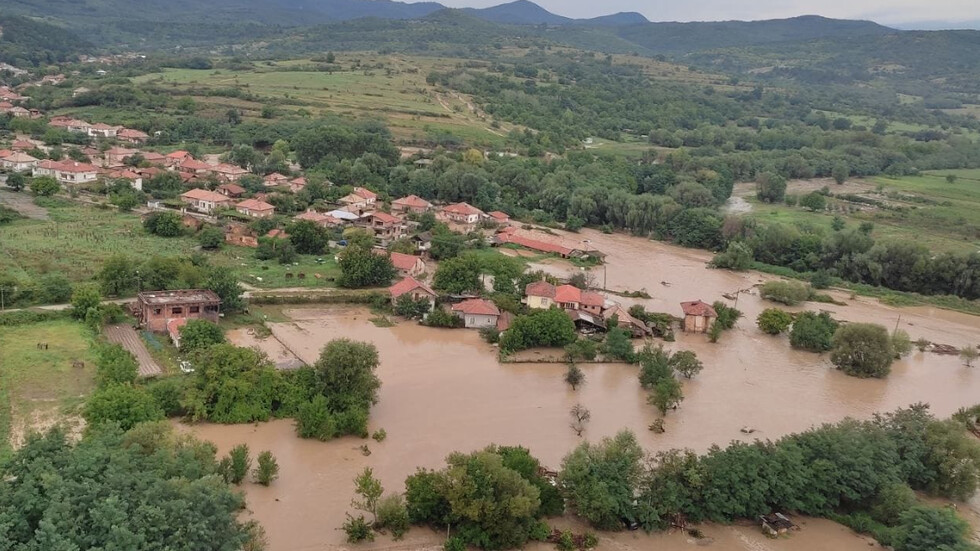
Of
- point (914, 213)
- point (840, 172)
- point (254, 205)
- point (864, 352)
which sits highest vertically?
point (254, 205)

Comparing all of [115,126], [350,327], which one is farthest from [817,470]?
[115,126]

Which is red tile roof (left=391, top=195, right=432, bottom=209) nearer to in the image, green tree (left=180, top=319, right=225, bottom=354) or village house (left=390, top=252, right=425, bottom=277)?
village house (left=390, top=252, right=425, bottom=277)

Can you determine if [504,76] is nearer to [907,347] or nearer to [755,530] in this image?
[907,347]

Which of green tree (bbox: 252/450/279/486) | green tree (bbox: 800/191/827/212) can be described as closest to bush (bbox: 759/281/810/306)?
green tree (bbox: 800/191/827/212)

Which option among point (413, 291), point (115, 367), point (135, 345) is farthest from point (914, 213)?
point (115, 367)

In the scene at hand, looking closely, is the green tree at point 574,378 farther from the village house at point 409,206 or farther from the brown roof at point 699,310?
the village house at point 409,206

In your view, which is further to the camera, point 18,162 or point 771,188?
point 771,188

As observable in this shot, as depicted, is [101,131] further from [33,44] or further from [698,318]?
Result: [33,44]
